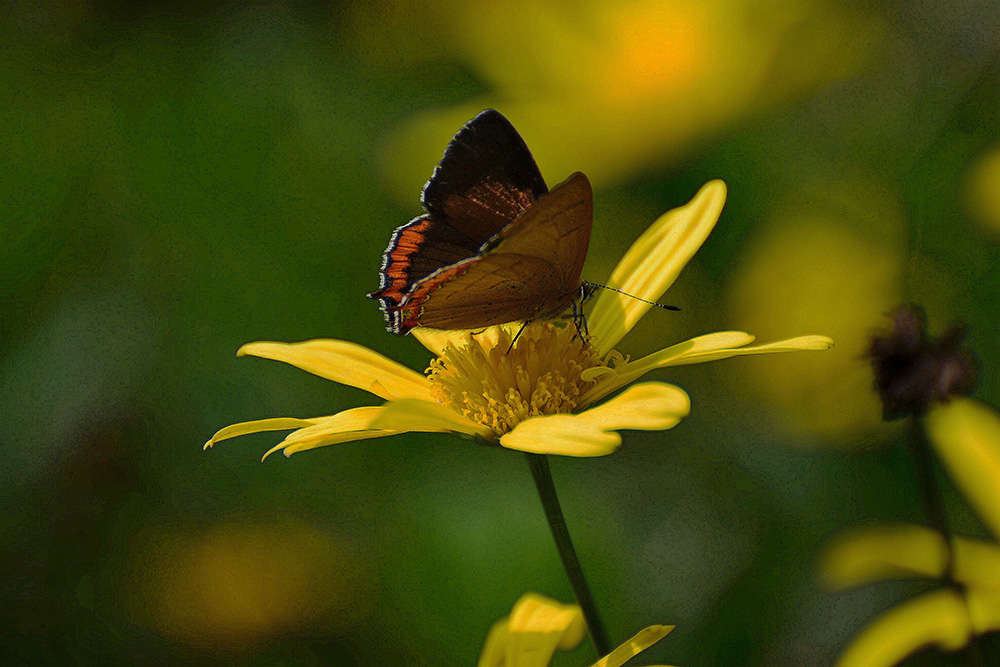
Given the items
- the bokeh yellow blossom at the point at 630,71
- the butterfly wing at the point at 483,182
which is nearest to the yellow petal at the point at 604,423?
the butterfly wing at the point at 483,182

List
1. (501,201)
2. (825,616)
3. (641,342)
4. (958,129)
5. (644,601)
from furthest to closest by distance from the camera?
(641,342), (958,129), (644,601), (825,616), (501,201)

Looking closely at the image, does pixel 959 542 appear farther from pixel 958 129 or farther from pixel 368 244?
pixel 368 244

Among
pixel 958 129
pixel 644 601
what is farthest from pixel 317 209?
pixel 958 129

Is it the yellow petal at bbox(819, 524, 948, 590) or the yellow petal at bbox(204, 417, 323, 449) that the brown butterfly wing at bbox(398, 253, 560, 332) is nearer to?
the yellow petal at bbox(204, 417, 323, 449)

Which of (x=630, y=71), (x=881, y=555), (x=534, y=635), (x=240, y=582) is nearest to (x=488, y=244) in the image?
(x=534, y=635)

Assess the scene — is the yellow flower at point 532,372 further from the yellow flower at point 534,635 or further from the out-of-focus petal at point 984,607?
the out-of-focus petal at point 984,607

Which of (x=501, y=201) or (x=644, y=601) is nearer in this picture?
(x=501, y=201)
